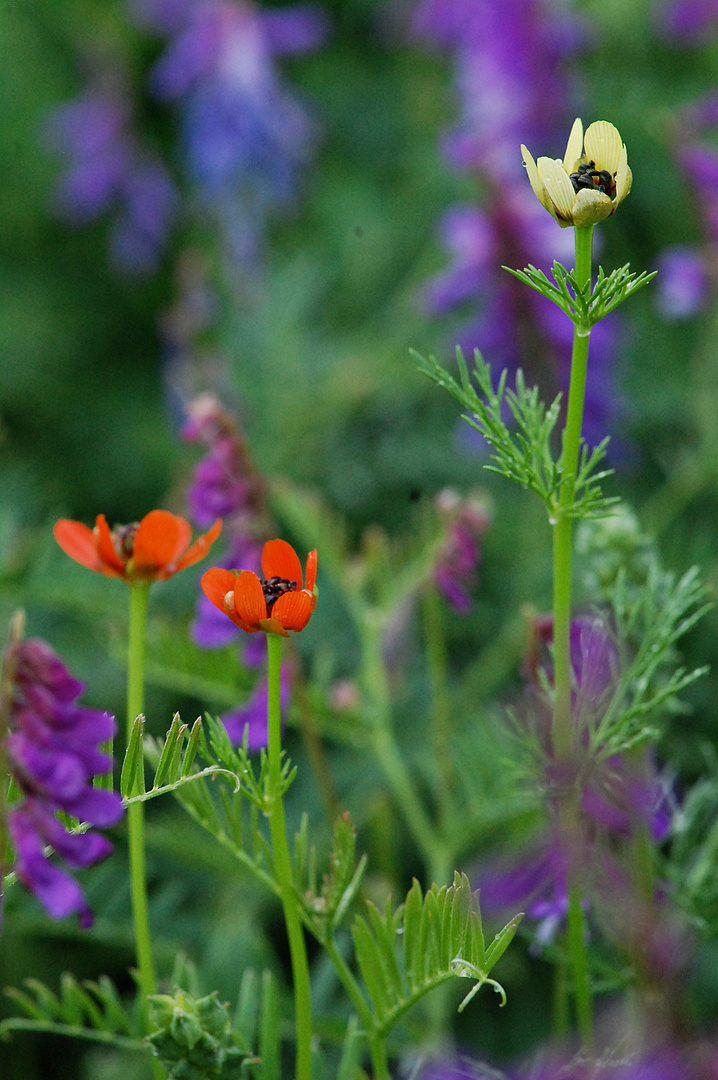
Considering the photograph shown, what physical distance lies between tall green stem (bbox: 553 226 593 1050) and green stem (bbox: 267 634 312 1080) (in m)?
0.15

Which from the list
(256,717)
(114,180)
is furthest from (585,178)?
(114,180)

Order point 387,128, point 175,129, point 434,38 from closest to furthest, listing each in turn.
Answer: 1. point 434,38
2. point 387,128
3. point 175,129

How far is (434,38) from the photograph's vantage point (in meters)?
2.33

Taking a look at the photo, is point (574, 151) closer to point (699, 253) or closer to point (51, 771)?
point (51, 771)

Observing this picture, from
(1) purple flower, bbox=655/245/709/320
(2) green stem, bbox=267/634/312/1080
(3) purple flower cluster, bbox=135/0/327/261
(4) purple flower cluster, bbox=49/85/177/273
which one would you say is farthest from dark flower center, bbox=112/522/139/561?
(4) purple flower cluster, bbox=49/85/177/273

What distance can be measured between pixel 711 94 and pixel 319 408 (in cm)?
93

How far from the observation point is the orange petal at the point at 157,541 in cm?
60

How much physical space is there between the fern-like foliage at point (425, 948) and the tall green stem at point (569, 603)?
0.08 metres

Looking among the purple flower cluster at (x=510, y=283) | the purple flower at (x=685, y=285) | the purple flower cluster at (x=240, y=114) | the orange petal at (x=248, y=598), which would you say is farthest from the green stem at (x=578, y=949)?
the purple flower cluster at (x=240, y=114)

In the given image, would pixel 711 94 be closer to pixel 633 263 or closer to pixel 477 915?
pixel 633 263

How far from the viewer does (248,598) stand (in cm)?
54

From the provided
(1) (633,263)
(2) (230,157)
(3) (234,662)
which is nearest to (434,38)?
(2) (230,157)

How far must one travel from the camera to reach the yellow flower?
1.68ft

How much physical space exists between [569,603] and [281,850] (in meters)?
0.20
